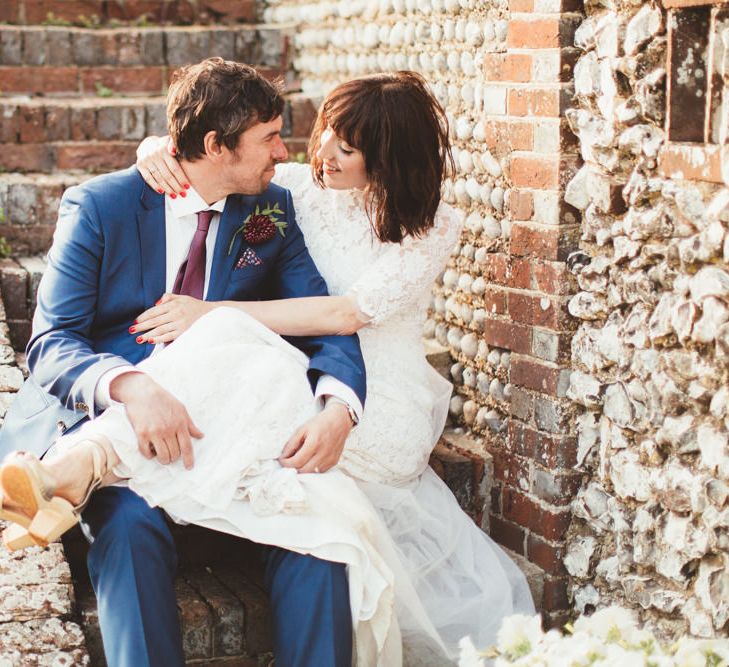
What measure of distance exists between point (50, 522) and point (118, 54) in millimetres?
3323

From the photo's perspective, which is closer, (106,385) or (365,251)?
(106,385)

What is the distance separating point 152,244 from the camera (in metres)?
3.01

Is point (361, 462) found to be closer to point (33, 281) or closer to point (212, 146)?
point (212, 146)

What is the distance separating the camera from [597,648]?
197 centimetres

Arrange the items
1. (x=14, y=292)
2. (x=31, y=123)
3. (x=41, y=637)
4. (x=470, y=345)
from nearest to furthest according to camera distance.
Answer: (x=41, y=637) → (x=470, y=345) → (x=14, y=292) → (x=31, y=123)

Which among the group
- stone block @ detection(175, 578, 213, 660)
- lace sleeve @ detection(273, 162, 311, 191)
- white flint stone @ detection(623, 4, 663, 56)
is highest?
white flint stone @ detection(623, 4, 663, 56)

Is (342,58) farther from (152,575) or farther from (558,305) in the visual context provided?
(152,575)

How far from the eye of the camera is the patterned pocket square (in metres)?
3.12

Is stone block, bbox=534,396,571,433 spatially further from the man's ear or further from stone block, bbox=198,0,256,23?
stone block, bbox=198,0,256,23

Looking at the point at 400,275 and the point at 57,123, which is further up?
the point at 57,123

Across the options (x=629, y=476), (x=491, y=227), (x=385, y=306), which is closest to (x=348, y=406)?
(x=385, y=306)

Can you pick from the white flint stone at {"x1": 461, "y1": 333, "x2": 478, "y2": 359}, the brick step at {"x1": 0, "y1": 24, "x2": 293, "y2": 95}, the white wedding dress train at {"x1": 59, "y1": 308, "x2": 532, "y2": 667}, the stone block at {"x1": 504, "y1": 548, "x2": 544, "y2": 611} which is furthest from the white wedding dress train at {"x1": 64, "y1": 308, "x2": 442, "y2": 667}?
the brick step at {"x1": 0, "y1": 24, "x2": 293, "y2": 95}

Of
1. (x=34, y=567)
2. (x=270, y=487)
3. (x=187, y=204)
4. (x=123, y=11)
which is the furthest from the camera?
(x=123, y=11)

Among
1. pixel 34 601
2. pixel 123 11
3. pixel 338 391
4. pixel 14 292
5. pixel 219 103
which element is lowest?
pixel 34 601
